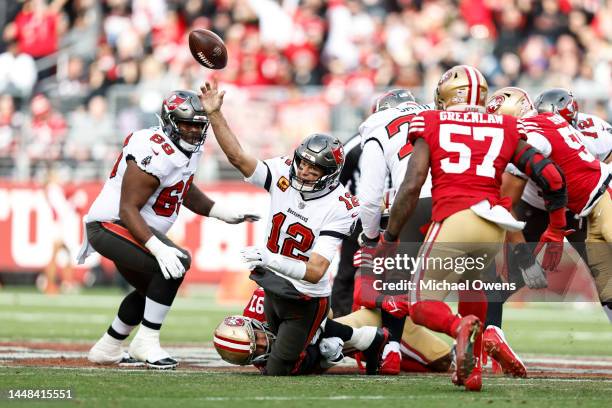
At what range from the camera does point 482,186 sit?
5773mm

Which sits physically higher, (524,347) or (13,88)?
(13,88)

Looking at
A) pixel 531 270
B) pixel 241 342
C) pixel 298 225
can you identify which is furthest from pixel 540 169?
pixel 241 342

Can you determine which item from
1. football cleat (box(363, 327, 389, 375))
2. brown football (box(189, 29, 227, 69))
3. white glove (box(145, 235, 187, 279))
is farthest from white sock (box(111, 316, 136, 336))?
brown football (box(189, 29, 227, 69))

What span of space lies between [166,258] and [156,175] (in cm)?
53

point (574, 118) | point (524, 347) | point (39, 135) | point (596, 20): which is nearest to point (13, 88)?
point (39, 135)

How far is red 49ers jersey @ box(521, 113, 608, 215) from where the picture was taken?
668 cm

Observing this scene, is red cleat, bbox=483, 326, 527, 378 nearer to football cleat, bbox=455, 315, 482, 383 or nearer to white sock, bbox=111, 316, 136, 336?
football cleat, bbox=455, 315, 482, 383

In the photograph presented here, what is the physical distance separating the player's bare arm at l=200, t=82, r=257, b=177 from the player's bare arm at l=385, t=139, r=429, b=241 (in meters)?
1.12

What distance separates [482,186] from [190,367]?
2.30 meters

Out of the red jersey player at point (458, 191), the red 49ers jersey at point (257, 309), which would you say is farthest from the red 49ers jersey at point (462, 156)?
the red 49ers jersey at point (257, 309)

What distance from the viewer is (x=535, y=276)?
656 centimetres

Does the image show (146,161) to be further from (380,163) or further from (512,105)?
(512,105)

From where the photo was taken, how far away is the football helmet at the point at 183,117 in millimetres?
6977

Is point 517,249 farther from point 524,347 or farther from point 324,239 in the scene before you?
point 524,347
